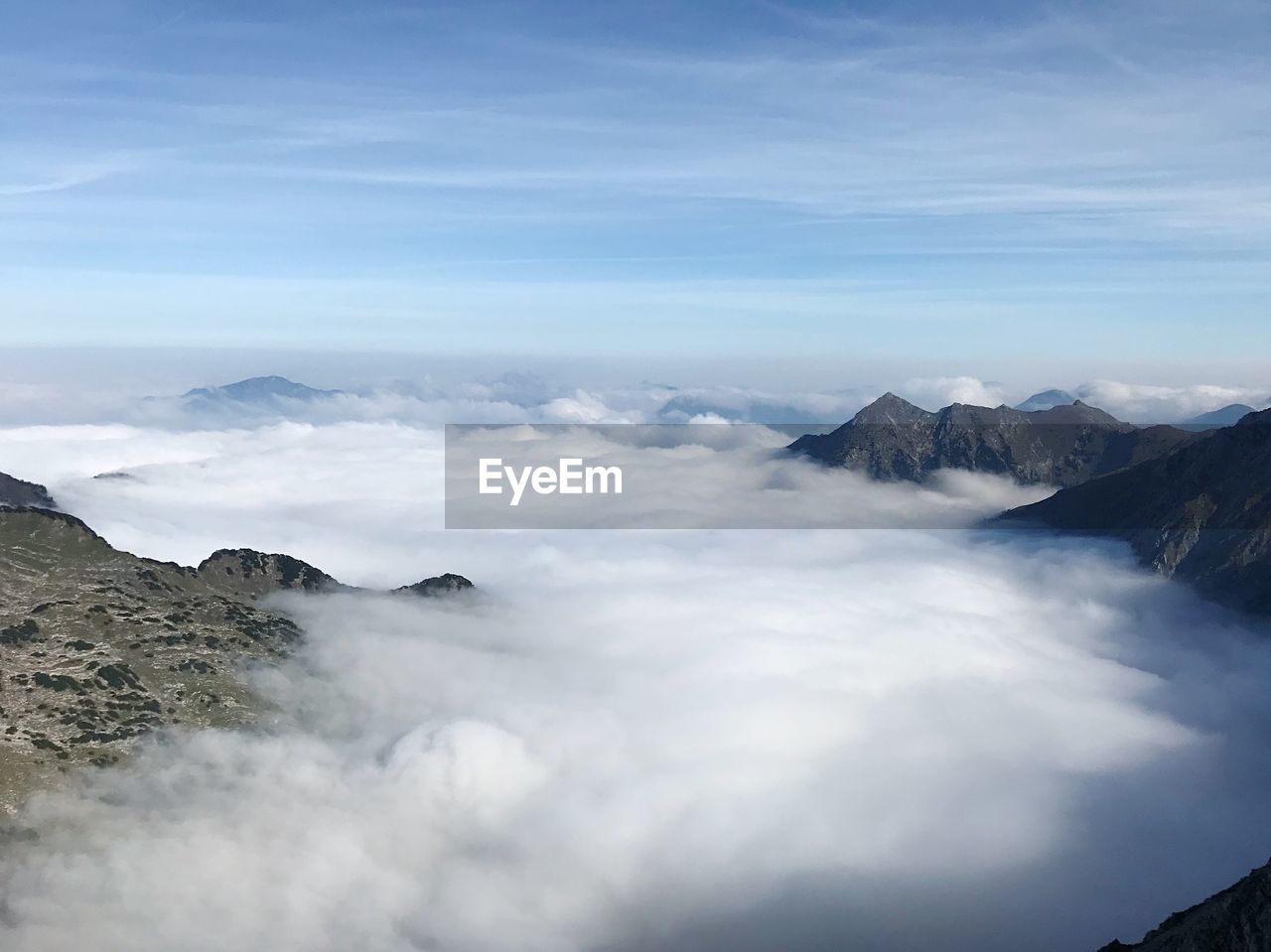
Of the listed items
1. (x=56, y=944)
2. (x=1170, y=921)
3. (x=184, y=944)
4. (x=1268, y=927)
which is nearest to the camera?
(x=1268, y=927)

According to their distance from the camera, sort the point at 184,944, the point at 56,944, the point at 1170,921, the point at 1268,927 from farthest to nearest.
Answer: the point at 184,944 < the point at 56,944 < the point at 1170,921 < the point at 1268,927

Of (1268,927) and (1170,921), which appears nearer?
(1268,927)

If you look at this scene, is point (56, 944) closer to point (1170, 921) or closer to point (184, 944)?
point (184, 944)

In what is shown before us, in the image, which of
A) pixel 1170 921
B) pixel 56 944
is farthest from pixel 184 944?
pixel 1170 921

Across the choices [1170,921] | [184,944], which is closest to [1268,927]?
[1170,921]

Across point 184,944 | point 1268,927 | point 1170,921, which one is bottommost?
point 184,944

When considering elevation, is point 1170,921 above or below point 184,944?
above

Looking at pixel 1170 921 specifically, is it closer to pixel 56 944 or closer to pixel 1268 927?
pixel 1268 927
